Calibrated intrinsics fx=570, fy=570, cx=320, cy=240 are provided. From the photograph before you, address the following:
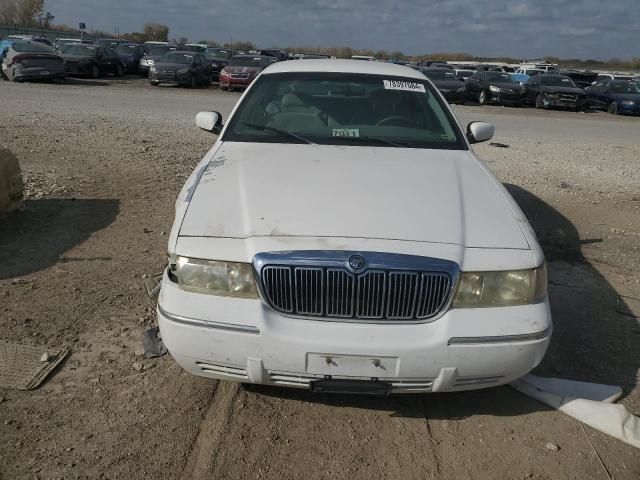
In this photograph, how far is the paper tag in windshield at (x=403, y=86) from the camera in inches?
174

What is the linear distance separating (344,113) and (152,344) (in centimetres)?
212

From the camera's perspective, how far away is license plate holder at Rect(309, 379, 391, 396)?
2584mm

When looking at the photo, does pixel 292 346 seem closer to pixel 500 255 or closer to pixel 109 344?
pixel 500 255

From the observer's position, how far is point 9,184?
530 cm

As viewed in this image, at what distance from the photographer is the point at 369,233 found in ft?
8.67

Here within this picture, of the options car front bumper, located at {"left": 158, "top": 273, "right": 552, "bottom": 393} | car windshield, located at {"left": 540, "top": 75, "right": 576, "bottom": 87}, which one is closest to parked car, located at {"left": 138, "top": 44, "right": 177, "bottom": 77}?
car windshield, located at {"left": 540, "top": 75, "right": 576, "bottom": 87}

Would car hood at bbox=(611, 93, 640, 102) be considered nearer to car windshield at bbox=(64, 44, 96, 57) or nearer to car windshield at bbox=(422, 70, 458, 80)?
car windshield at bbox=(422, 70, 458, 80)

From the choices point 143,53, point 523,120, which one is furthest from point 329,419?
point 143,53

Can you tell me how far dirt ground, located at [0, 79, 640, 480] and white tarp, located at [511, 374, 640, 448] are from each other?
0.06 m

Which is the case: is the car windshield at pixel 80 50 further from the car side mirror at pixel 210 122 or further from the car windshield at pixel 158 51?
the car side mirror at pixel 210 122

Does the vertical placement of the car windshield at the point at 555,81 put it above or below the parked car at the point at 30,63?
above

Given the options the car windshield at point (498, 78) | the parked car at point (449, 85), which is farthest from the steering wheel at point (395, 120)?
the car windshield at point (498, 78)

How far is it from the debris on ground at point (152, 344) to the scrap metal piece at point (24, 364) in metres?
0.45

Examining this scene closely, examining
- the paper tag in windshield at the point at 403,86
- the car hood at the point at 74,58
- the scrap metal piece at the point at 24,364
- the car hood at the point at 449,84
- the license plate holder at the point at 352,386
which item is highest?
the paper tag in windshield at the point at 403,86
